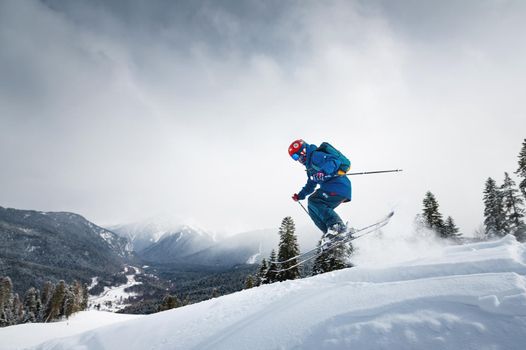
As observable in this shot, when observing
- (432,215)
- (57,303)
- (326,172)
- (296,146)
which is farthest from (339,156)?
(57,303)

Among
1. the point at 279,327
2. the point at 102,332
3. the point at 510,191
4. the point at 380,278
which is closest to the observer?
the point at 279,327

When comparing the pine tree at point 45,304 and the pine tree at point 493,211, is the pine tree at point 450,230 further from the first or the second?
the pine tree at point 45,304

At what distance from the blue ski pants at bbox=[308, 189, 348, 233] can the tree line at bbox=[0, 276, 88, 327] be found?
76928 mm

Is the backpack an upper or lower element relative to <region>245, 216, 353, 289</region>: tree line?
upper

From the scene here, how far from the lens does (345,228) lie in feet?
29.3

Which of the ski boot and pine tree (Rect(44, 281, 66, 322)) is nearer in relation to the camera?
the ski boot

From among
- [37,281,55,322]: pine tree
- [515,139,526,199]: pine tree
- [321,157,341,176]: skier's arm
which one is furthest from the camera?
[37,281,55,322]: pine tree

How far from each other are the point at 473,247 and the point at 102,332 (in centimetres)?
1008

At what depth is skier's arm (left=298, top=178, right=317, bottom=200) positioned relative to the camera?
903cm

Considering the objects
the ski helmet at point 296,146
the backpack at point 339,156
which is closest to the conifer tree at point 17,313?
the ski helmet at point 296,146

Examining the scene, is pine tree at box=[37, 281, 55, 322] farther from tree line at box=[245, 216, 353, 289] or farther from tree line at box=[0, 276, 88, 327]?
tree line at box=[245, 216, 353, 289]

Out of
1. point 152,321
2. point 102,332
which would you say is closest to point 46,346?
point 102,332

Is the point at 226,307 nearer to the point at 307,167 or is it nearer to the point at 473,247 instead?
the point at 307,167

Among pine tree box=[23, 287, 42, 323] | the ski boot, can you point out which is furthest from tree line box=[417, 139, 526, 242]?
pine tree box=[23, 287, 42, 323]
